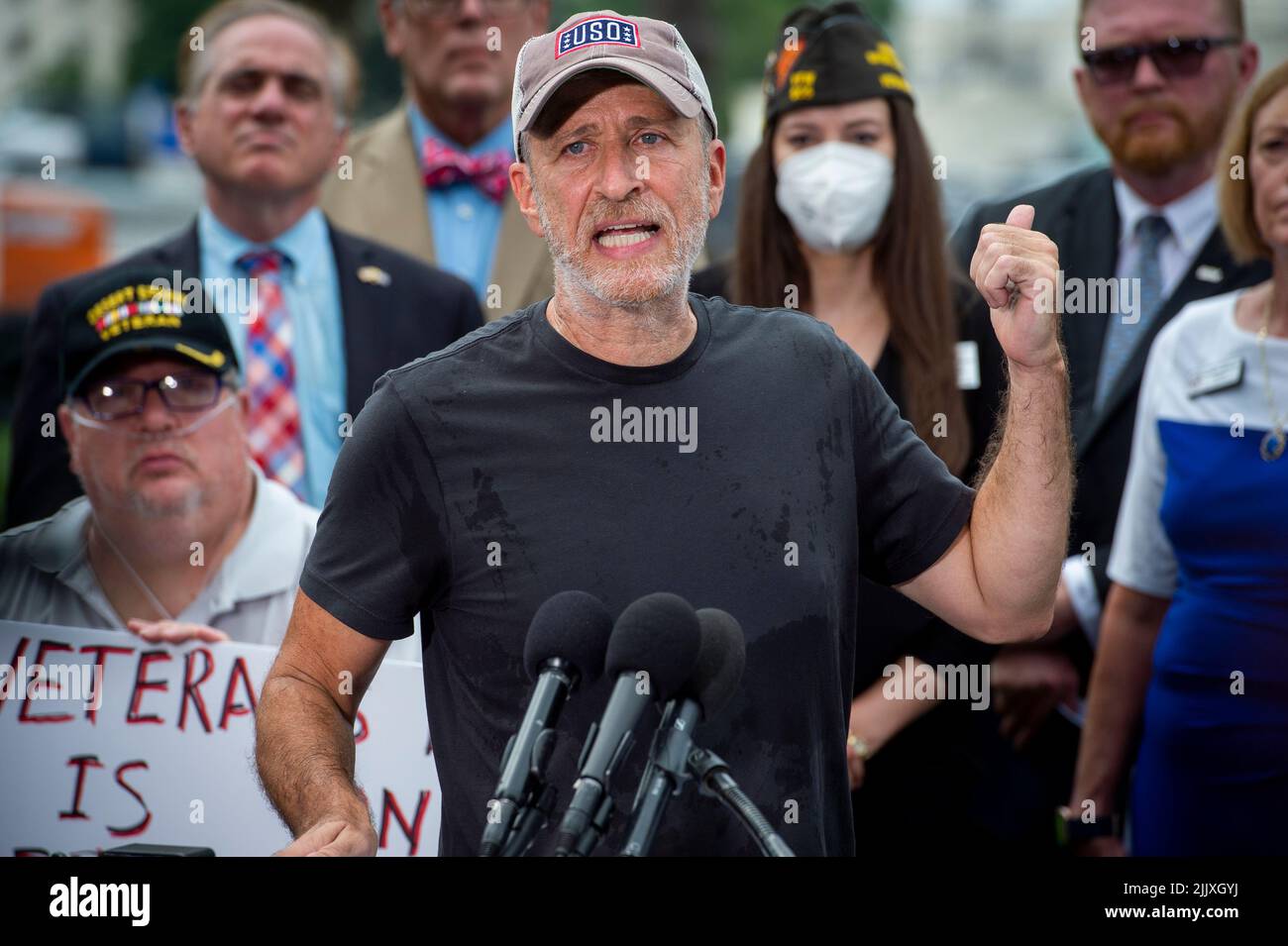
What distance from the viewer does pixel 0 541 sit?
3.96m

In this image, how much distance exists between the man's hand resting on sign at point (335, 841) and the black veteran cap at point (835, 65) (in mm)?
2559

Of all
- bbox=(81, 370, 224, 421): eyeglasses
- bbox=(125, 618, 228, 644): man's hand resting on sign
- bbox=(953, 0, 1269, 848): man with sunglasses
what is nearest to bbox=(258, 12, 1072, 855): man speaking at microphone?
bbox=(125, 618, 228, 644): man's hand resting on sign

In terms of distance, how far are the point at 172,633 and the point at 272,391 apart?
105 cm

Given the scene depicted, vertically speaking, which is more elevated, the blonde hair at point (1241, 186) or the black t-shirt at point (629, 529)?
the blonde hair at point (1241, 186)

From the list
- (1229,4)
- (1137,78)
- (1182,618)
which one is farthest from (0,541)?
(1229,4)

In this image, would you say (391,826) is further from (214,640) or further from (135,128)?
(135,128)

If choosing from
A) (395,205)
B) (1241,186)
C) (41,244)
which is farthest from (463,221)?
(41,244)

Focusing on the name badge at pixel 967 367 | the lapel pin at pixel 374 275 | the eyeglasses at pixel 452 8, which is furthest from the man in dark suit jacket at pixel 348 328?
the name badge at pixel 967 367

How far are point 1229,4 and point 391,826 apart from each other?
3.31 meters

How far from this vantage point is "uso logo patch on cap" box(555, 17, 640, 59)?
2.81 metres

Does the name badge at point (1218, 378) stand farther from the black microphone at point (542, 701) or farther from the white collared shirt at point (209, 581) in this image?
the black microphone at point (542, 701)

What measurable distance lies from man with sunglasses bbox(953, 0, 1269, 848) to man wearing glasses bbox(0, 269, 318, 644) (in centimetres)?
197

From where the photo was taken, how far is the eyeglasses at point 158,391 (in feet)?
13.8

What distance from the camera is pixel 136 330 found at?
4.25 meters
